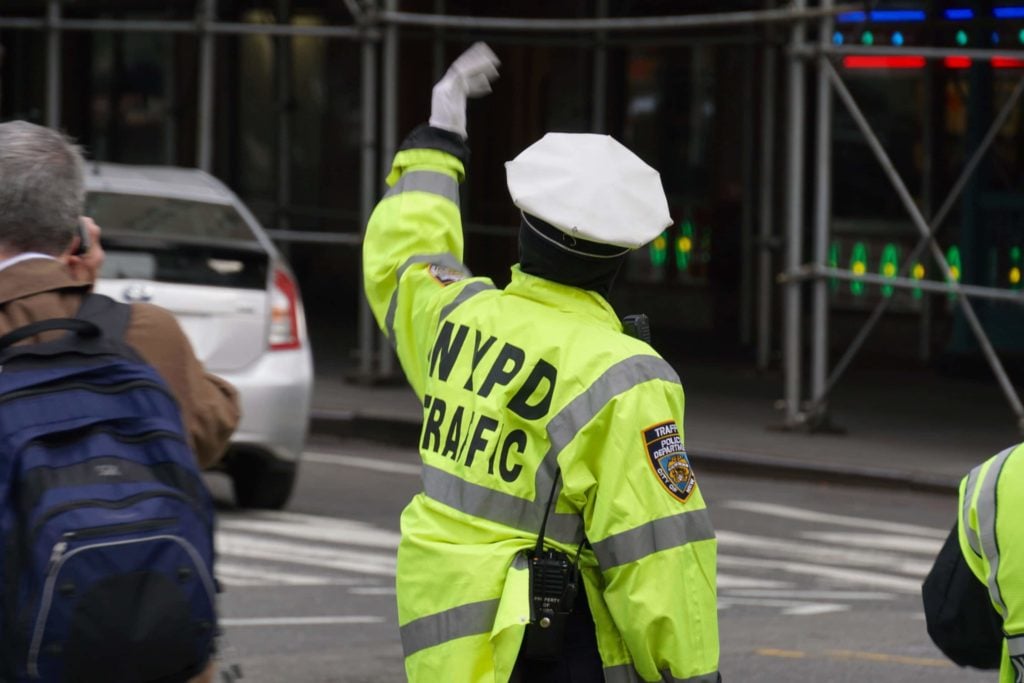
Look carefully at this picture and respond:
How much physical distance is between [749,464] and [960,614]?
30.6ft

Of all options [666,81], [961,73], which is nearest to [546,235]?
[961,73]

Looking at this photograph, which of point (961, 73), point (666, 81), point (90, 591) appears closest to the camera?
point (90, 591)

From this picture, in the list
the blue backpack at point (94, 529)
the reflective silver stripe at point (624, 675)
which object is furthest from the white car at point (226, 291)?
the blue backpack at point (94, 529)

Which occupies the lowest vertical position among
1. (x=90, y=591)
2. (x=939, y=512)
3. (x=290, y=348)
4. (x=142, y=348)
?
(x=939, y=512)

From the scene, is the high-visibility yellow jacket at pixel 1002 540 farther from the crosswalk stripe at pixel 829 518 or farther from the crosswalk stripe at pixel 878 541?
the crosswalk stripe at pixel 829 518

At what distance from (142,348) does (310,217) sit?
60.5 feet

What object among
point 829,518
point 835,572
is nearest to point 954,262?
point 829,518

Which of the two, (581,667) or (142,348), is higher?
(142,348)

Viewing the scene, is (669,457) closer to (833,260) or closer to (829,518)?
(829,518)

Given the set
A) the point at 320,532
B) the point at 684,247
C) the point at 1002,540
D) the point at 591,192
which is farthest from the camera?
the point at 684,247

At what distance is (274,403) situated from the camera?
32.6ft

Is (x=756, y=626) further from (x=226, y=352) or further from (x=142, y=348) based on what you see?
(x=142, y=348)

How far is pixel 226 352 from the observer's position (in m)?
9.79

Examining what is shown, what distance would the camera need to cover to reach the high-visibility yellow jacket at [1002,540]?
3.08 m
